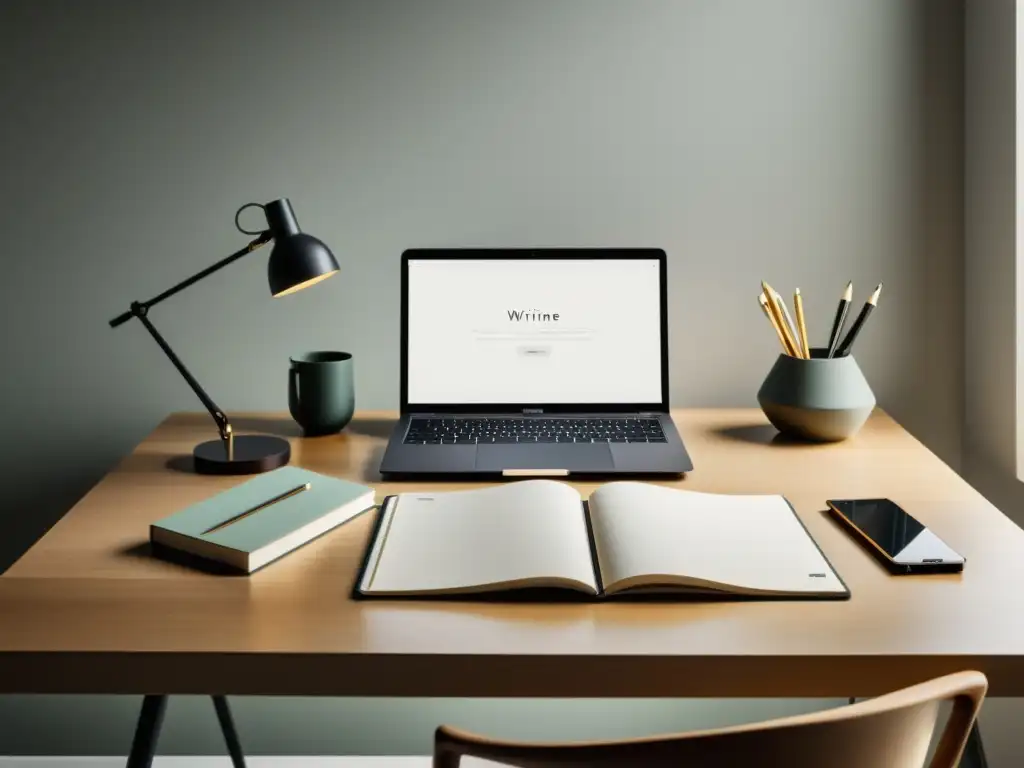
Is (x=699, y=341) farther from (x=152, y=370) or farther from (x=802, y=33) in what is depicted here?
(x=152, y=370)

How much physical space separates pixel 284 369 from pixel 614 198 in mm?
584

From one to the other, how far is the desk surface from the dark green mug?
383 millimetres

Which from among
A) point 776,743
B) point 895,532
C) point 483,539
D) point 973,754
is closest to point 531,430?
point 483,539

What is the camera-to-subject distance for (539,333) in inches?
58.0

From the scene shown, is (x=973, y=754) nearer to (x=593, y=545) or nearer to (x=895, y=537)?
(x=895, y=537)

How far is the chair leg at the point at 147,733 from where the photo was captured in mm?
1147

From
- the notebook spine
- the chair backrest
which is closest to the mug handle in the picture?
the notebook spine

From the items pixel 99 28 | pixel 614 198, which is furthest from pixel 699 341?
pixel 99 28

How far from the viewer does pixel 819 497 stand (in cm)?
119

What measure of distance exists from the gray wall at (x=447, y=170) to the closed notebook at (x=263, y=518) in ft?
1.76

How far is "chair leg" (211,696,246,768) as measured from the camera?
155 cm

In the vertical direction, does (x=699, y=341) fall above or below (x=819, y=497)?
above

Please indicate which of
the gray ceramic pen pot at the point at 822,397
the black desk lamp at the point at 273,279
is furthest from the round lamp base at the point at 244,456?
the gray ceramic pen pot at the point at 822,397

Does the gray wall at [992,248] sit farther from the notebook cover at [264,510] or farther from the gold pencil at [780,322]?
the notebook cover at [264,510]
